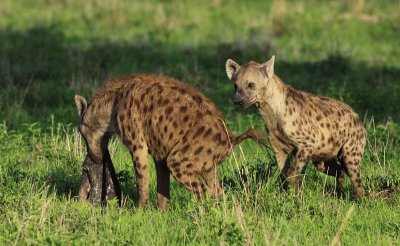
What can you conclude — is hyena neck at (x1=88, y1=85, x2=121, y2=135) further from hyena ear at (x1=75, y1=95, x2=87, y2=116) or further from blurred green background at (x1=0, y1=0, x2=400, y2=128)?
blurred green background at (x1=0, y1=0, x2=400, y2=128)

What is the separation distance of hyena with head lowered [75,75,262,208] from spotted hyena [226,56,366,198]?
0.63m

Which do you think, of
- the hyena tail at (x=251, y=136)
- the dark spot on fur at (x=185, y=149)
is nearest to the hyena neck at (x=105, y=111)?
the dark spot on fur at (x=185, y=149)

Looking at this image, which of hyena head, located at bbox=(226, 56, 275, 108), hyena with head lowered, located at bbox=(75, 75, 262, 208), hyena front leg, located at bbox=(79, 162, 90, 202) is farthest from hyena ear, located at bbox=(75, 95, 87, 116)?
hyena head, located at bbox=(226, 56, 275, 108)

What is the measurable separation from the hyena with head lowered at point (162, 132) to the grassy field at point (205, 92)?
10.8 inches

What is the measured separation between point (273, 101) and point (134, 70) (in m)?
6.79

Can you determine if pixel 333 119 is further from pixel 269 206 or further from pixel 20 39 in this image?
pixel 20 39

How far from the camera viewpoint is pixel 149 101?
7539 millimetres

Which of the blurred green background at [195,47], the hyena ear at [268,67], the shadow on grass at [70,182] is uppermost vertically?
the hyena ear at [268,67]

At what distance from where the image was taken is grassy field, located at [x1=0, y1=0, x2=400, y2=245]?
264 inches

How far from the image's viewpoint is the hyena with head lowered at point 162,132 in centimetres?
718

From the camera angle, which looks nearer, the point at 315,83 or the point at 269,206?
the point at 269,206

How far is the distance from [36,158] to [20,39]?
7.19 meters

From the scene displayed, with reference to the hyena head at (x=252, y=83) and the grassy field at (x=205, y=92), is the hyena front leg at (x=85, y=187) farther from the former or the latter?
the hyena head at (x=252, y=83)

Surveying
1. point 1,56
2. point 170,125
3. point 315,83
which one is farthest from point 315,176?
point 1,56
